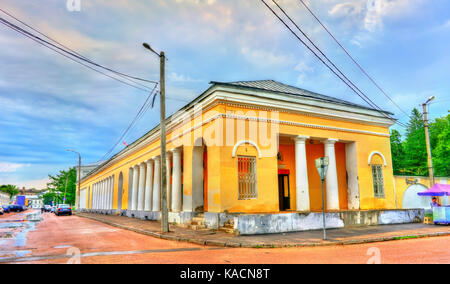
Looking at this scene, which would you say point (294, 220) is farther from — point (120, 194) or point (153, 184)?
point (120, 194)

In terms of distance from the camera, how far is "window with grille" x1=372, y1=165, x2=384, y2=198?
17.8m

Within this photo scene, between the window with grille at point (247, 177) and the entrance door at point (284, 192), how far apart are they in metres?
5.88

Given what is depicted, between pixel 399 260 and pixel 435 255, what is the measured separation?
1.41m

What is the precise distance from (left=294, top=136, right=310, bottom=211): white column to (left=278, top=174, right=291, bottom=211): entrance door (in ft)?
12.7

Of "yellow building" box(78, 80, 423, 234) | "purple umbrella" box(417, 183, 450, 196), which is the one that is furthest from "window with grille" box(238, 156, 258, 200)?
"purple umbrella" box(417, 183, 450, 196)

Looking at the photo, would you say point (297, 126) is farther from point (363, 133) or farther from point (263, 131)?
point (363, 133)

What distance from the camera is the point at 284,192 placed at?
63.8 feet

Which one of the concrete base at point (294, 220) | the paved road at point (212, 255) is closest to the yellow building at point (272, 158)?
the concrete base at point (294, 220)

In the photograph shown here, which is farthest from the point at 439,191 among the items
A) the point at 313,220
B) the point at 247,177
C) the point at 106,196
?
the point at 106,196

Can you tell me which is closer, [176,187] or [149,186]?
[176,187]

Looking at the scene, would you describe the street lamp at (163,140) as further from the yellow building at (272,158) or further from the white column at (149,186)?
the white column at (149,186)

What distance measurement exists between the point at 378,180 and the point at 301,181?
5834 mm

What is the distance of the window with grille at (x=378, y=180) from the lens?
17.8 metres
